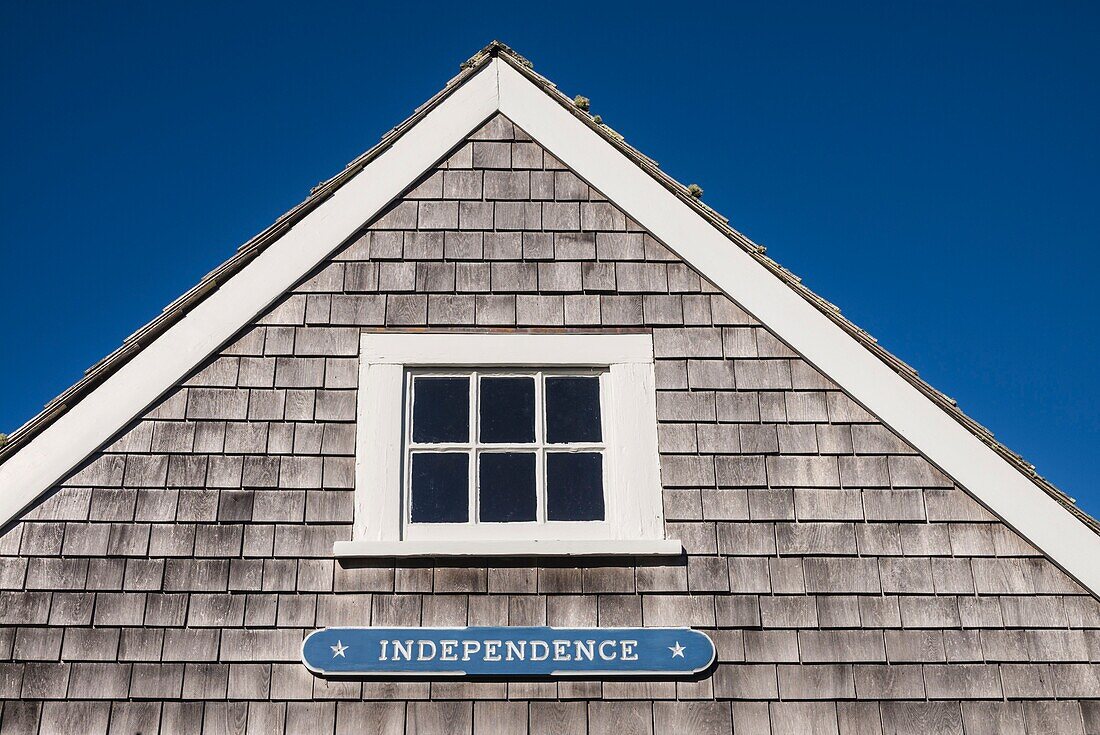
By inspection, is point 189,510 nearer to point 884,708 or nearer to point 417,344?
point 417,344

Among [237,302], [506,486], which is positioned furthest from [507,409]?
[237,302]

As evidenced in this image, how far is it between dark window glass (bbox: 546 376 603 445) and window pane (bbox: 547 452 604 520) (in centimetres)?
11

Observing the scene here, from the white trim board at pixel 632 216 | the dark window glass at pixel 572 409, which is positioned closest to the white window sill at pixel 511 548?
the dark window glass at pixel 572 409

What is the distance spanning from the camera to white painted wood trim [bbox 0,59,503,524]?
5.64m

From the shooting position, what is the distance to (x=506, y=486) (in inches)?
228

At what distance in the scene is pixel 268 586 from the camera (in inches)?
215

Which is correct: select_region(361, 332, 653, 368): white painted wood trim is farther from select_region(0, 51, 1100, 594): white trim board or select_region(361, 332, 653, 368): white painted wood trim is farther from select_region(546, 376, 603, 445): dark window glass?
select_region(0, 51, 1100, 594): white trim board

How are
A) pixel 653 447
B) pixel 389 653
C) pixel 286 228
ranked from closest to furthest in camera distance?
pixel 389 653 < pixel 653 447 < pixel 286 228

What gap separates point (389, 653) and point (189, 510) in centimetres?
131

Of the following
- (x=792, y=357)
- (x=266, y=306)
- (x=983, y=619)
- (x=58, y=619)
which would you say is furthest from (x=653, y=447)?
(x=58, y=619)

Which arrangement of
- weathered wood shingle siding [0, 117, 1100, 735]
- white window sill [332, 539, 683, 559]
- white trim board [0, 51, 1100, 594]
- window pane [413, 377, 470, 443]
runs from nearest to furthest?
weathered wood shingle siding [0, 117, 1100, 735] → white window sill [332, 539, 683, 559] → white trim board [0, 51, 1100, 594] → window pane [413, 377, 470, 443]

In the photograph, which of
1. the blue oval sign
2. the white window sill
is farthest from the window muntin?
the blue oval sign

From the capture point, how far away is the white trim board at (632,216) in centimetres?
571

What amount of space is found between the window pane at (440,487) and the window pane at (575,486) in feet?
1.50
